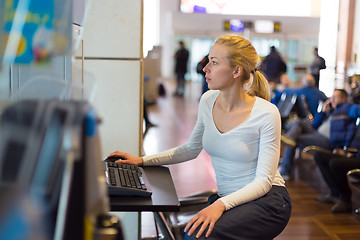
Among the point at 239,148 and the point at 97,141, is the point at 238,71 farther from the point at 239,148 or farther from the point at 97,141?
the point at 97,141

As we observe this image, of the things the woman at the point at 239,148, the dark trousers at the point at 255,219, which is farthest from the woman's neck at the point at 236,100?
the dark trousers at the point at 255,219

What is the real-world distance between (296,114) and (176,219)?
4.24 m

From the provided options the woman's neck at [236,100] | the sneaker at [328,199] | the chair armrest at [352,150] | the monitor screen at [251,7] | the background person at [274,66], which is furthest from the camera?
the monitor screen at [251,7]

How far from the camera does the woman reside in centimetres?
174

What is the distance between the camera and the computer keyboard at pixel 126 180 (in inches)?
62.2

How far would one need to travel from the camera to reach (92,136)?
27.3 inches

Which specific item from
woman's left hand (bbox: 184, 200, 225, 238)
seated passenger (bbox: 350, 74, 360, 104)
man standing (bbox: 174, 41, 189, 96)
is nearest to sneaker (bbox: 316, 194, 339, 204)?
seated passenger (bbox: 350, 74, 360, 104)

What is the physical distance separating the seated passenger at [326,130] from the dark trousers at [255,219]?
289 centimetres

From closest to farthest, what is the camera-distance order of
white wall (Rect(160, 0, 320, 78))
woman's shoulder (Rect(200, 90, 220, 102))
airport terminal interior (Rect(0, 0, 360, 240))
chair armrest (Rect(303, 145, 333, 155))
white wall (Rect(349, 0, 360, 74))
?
1. airport terminal interior (Rect(0, 0, 360, 240))
2. woman's shoulder (Rect(200, 90, 220, 102))
3. chair armrest (Rect(303, 145, 333, 155))
4. white wall (Rect(349, 0, 360, 74))
5. white wall (Rect(160, 0, 320, 78))

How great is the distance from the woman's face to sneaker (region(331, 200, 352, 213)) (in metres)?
2.64

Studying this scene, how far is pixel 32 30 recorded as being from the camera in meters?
0.68

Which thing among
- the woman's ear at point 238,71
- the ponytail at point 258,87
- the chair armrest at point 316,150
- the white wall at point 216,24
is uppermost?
the white wall at point 216,24

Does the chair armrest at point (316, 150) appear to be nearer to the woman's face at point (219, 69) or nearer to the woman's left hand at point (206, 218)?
the woman's face at point (219, 69)

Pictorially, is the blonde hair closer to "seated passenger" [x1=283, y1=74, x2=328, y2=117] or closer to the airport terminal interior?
the airport terminal interior
